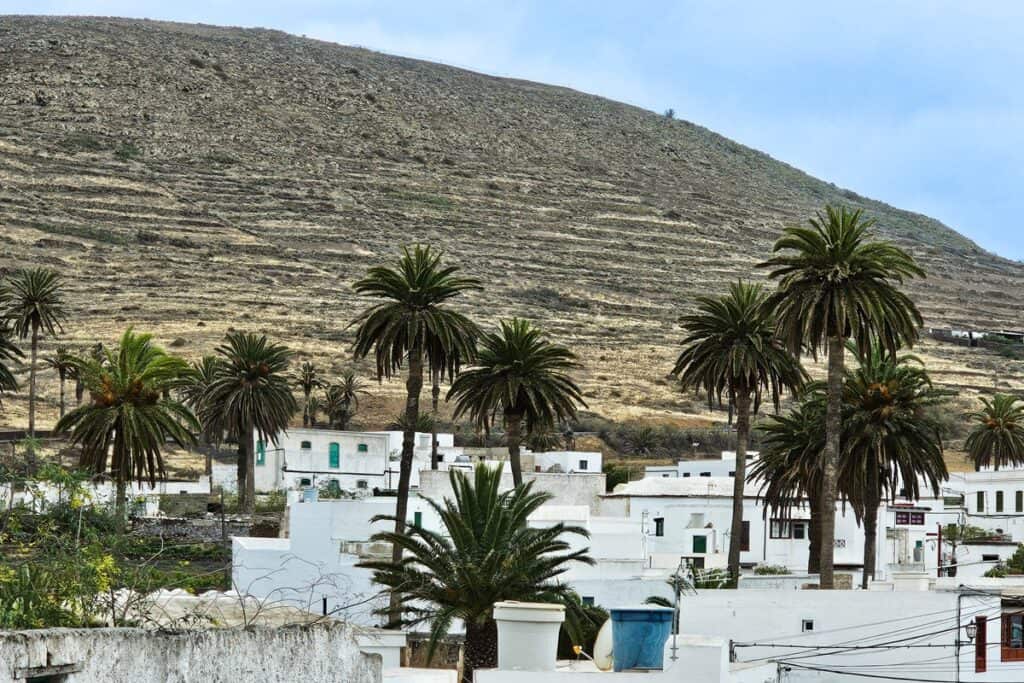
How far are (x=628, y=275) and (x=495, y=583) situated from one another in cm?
15014

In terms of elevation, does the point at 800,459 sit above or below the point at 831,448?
below

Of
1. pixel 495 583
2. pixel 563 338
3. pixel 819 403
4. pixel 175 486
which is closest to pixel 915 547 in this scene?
pixel 819 403

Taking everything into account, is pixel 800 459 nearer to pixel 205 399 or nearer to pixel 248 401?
pixel 248 401

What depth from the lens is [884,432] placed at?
1986 inches

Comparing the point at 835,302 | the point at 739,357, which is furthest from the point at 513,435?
the point at 835,302

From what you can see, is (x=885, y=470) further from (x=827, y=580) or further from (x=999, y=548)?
(x=999, y=548)

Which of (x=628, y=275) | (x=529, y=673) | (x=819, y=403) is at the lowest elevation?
(x=529, y=673)

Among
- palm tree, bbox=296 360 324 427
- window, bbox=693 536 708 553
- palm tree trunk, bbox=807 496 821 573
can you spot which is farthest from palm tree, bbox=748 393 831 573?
palm tree, bbox=296 360 324 427

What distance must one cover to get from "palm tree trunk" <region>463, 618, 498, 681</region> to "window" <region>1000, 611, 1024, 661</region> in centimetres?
1065

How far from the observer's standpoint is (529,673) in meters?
23.8

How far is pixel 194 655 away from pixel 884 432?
3993 cm

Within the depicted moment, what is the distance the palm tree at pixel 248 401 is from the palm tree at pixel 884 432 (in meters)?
34.1

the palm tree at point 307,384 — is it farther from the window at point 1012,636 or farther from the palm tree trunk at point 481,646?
the palm tree trunk at point 481,646

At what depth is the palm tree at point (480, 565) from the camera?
118 ft
